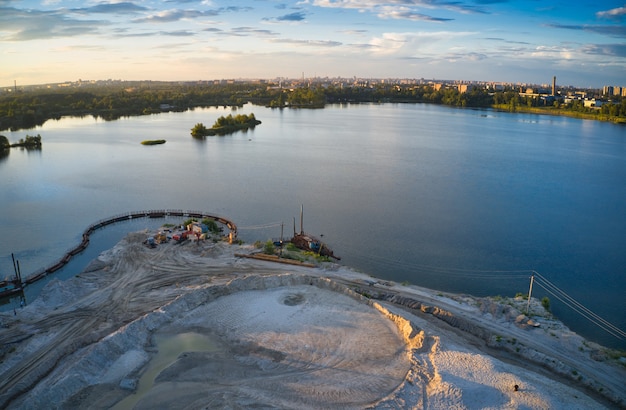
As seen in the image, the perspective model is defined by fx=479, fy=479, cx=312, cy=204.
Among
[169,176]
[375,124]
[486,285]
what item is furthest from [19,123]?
[486,285]

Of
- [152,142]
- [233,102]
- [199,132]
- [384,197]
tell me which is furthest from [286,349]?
[233,102]

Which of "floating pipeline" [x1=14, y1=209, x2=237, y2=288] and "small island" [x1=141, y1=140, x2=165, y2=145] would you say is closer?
"floating pipeline" [x1=14, y1=209, x2=237, y2=288]

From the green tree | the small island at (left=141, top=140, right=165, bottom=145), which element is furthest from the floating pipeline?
the green tree

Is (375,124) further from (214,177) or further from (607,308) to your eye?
(607,308)

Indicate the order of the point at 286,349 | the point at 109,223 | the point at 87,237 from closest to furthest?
the point at 286,349, the point at 87,237, the point at 109,223

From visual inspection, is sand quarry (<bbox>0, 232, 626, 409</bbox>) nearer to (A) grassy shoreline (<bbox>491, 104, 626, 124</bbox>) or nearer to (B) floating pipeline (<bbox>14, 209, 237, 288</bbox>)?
(B) floating pipeline (<bbox>14, 209, 237, 288</bbox>)

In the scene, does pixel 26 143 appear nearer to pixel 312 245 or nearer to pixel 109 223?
pixel 109 223

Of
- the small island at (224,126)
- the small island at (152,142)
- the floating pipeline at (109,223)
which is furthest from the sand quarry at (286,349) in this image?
the small island at (224,126)

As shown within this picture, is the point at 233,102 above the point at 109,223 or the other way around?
above
